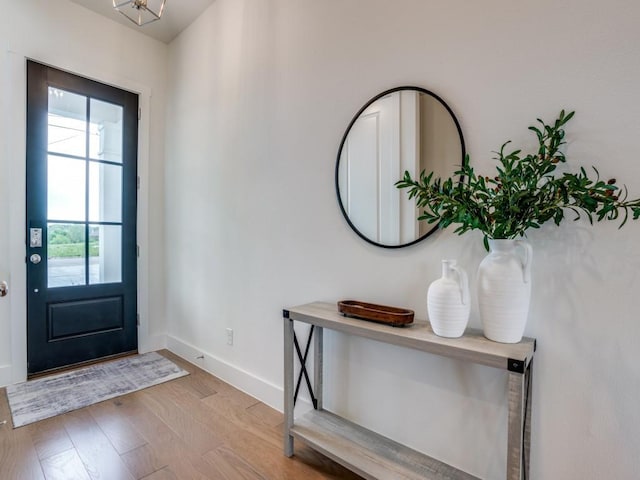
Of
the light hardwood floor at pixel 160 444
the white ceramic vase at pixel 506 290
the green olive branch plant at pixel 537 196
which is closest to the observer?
the green olive branch plant at pixel 537 196

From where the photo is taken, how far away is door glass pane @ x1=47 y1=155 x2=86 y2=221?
2.55 metres

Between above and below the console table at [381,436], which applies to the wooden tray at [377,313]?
above

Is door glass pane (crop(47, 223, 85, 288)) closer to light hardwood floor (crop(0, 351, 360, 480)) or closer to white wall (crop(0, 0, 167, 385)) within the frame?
white wall (crop(0, 0, 167, 385))

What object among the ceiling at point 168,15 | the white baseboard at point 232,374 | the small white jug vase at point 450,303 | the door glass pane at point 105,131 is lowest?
the white baseboard at point 232,374

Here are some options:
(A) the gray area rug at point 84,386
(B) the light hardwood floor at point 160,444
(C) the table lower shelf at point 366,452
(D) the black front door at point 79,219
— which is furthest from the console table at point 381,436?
(D) the black front door at point 79,219

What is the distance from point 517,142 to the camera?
1213 millimetres

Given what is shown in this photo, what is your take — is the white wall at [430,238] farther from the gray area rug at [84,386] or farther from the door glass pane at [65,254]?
the door glass pane at [65,254]

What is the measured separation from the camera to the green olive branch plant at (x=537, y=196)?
3.20ft

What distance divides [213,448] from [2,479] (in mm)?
886

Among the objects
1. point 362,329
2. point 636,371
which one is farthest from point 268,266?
point 636,371

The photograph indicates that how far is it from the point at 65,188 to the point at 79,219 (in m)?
0.26

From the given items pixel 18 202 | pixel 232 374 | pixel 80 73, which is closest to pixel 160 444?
pixel 232 374

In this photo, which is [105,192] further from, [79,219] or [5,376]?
[5,376]

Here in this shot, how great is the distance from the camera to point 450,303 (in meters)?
1.16
